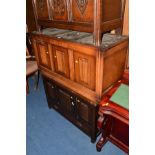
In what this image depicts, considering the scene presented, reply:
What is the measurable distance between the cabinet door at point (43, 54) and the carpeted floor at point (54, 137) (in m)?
0.89

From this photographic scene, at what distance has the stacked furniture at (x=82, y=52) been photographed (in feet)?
4.80

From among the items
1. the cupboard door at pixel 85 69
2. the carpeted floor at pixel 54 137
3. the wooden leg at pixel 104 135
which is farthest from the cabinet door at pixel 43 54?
the wooden leg at pixel 104 135

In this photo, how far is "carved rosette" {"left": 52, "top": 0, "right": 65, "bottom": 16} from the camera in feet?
5.36

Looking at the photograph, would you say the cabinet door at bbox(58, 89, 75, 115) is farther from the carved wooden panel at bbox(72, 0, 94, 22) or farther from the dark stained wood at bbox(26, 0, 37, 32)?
the dark stained wood at bbox(26, 0, 37, 32)

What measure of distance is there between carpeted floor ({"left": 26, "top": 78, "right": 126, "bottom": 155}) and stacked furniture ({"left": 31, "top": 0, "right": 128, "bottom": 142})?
148 mm

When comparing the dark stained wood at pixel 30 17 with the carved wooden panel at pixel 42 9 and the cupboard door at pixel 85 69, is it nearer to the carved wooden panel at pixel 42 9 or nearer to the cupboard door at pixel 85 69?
the carved wooden panel at pixel 42 9

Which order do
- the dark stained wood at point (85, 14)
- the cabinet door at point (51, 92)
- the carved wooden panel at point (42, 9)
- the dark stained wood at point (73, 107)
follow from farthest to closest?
the cabinet door at point (51, 92) → the dark stained wood at point (73, 107) → the carved wooden panel at point (42, 9) → the dark stained wood at point (85, 14)

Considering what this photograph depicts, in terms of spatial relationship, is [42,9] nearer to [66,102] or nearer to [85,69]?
[85,69]

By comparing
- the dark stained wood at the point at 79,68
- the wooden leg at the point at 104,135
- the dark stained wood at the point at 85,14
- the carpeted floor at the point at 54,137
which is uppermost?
the dark stained wood at the point at 85,14
